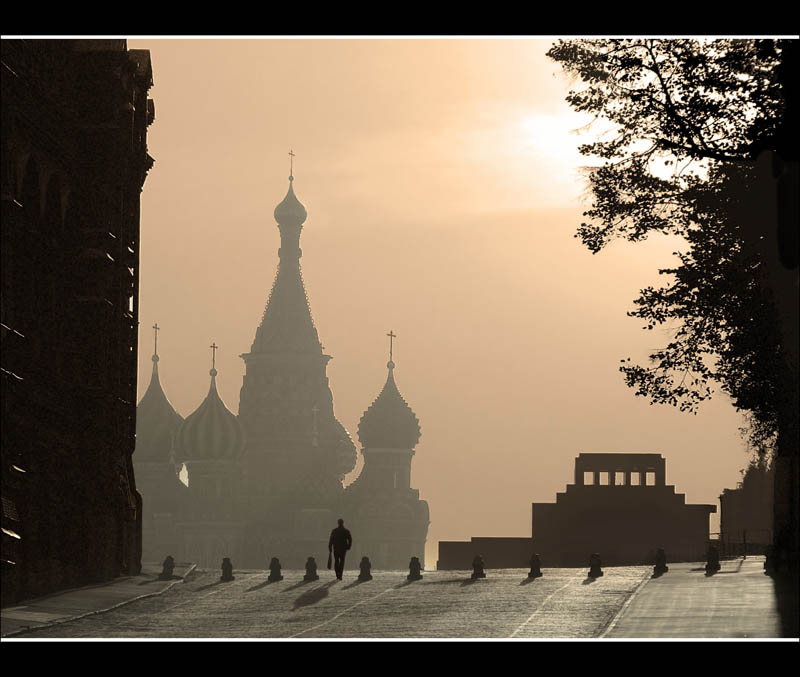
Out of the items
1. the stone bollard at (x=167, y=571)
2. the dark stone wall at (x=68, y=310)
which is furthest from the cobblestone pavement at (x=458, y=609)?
the dark stone wall at (x=68, y=310)

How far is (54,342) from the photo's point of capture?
35750 mm

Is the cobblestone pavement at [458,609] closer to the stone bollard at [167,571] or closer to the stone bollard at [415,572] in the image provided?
the stone bollard at [415,572]

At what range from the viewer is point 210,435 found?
192 metres

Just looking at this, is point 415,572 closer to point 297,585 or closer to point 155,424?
point 297,585

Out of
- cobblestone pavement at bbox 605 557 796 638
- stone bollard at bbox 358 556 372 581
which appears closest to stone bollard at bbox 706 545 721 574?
cobblestone pavement at bbox 605 557 796 638

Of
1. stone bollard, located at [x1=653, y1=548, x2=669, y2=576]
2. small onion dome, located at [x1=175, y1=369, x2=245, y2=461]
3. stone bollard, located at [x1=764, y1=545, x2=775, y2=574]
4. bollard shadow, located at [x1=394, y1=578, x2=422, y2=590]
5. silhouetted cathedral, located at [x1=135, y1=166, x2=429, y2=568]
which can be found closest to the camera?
stone bollard, located at [x1=764, y1=545, x2=775, y2=574]

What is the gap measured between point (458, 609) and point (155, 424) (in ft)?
537

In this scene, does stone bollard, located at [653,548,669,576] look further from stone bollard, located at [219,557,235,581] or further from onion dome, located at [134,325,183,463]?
onion dome, located at [134,325,183,463]

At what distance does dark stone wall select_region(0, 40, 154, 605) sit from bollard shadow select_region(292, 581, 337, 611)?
4.74 m

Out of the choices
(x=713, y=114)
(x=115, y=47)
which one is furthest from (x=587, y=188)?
(x=115, y=47)

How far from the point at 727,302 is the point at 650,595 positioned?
646cm

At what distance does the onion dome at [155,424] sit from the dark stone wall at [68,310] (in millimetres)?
144731

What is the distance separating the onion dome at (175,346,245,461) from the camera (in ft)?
626
